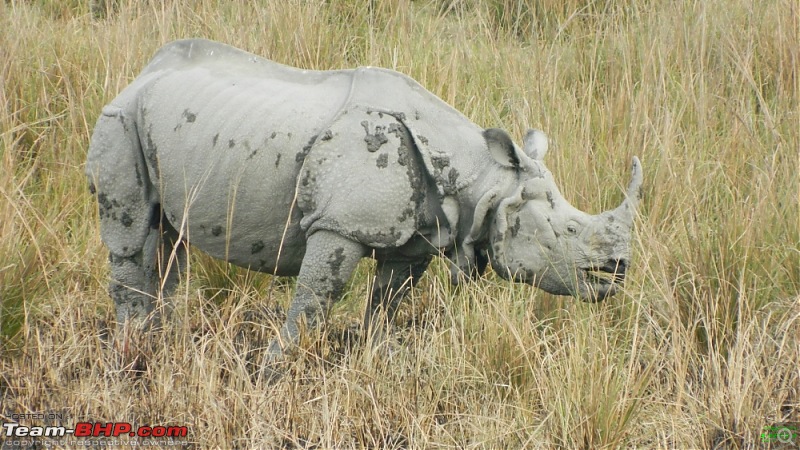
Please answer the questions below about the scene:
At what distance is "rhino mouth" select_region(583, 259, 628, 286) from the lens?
3.62 m

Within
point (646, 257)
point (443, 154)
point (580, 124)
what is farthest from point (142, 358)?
point (580, 124)

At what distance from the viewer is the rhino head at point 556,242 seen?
3.59m

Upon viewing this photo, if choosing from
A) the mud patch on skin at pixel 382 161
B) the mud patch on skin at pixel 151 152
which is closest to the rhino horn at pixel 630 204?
the mud patch on skin at pixel 382 161

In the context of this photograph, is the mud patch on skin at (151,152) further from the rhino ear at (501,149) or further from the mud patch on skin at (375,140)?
the rhino ear at (501,149)

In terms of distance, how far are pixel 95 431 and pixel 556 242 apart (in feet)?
5.01

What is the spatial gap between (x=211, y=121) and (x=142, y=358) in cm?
85

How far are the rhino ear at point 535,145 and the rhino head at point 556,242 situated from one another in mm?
187

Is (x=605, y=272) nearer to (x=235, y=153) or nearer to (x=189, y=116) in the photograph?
(x=235, y=153)

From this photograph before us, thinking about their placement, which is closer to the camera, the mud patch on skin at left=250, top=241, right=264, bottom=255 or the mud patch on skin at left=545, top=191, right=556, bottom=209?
the mud patch on skin at left=545, top=191, right=556, bottom=209

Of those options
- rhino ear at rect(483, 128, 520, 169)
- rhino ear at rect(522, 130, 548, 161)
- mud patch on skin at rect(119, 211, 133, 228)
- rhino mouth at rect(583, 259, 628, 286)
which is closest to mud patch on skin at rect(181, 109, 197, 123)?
mud patch on skin at rect(119, 211, 133, 228)

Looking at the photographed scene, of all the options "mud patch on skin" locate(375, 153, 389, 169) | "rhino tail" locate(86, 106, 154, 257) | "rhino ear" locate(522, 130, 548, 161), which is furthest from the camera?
"rhino tail" locate(86, 106, 154, 257)

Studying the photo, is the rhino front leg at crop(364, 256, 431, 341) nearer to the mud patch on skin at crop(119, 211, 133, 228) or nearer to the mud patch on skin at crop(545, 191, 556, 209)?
the mud patch on skin at crop(545, 191, 556, 209)

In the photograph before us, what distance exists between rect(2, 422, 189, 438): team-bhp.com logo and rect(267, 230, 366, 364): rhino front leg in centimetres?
47

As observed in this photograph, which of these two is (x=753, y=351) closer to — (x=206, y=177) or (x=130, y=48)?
(x=206, y=177)
